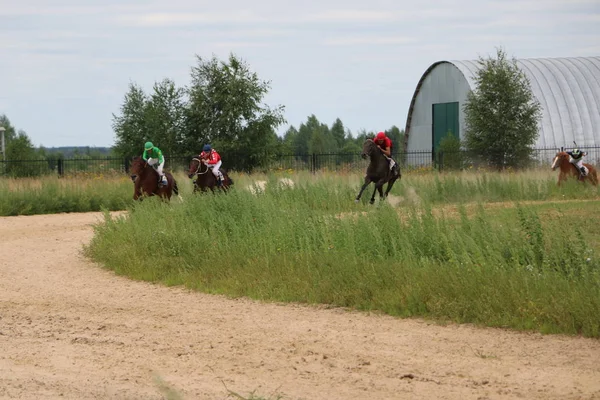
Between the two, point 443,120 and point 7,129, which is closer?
point 443,120

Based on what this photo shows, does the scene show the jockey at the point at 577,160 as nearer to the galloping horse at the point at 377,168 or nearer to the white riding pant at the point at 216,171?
the galloping horse at the point at 377,168

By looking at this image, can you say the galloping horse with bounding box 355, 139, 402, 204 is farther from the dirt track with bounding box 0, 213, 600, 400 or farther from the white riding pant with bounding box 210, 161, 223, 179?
the dirt track with bounding box 0, 213, 600, 400

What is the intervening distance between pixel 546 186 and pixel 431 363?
18.9m

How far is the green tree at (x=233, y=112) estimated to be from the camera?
150ft

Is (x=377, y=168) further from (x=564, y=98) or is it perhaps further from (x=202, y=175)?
(x=564, y=98)

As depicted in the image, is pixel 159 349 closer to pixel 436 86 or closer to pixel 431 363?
pixel 431 363

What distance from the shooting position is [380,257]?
13102 millimetres

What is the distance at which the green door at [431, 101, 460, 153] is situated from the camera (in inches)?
2200

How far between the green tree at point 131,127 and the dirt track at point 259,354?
1468 inches

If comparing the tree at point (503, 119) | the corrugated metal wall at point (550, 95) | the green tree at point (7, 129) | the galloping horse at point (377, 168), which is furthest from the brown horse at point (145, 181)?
the green tree at point (7, 129)

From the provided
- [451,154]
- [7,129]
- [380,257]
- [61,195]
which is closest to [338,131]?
[7,129]

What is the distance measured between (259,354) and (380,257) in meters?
3.69

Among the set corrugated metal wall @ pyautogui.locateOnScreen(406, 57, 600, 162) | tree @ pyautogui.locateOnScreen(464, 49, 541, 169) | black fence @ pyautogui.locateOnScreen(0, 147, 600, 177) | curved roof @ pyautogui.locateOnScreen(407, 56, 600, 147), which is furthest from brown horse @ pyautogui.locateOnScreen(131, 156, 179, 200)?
curved roof @ pyautogui.locateOnScreen(407, 56, 600, 147)

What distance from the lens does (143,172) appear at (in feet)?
80.3
